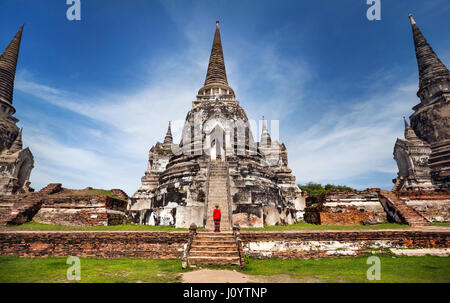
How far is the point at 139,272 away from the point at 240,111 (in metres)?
15.3

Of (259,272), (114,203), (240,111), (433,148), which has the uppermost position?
(240,111)

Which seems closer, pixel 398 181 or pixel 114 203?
pixel 114 203

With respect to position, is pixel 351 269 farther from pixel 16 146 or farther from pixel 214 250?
pixel 16 146

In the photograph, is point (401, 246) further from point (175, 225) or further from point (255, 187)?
point (175, 225)

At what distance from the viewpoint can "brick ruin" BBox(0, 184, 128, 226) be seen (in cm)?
1330

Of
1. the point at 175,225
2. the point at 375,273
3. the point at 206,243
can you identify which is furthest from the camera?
the point at 175,225

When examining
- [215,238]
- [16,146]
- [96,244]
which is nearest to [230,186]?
[215,238]

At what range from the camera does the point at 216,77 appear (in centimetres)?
2264

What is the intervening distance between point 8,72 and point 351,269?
117 feet

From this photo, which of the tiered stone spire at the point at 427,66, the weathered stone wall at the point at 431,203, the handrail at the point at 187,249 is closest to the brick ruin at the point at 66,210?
the handrail at the point at 187,249

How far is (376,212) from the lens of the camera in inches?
533

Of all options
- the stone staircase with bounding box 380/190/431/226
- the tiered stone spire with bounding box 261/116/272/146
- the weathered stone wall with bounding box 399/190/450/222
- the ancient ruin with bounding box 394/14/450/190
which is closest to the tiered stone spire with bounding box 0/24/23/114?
the tiered stone spire with bounding box 261/116/272/146

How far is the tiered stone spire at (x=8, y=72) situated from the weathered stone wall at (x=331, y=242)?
30.5 metres

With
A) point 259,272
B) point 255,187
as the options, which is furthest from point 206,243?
point 255,187
